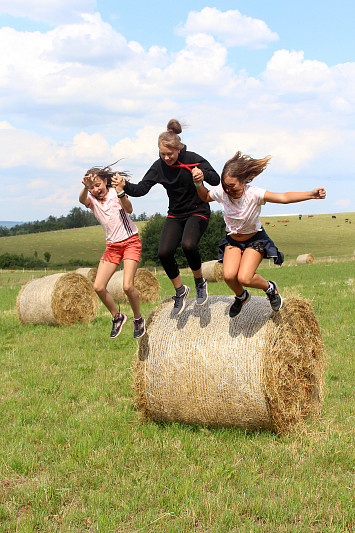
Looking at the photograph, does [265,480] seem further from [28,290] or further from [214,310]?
[28,290]

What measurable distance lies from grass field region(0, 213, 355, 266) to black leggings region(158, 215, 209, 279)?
64.3 m

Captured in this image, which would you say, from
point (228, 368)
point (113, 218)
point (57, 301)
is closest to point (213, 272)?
point (57, 301)

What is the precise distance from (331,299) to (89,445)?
44.8 feet

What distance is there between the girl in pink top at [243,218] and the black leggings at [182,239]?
1.27ft

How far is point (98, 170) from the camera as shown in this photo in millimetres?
7172

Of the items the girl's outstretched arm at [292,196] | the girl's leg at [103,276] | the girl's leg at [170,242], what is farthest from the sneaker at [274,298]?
the girl's leg at [103,276]

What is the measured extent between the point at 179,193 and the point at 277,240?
81260 mm

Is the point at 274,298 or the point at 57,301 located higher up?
the point at 274,298

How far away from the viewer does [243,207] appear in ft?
20.8

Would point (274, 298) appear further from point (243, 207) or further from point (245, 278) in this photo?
point (243, 207)

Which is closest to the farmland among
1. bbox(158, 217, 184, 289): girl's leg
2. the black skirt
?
bbox(158, 217, 184, 289): girl's leg

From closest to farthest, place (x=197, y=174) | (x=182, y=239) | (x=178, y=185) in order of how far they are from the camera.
Result: (x=197, y=174)
(x=182, y=239)
(x=178, y=185)

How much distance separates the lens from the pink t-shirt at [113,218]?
714cm

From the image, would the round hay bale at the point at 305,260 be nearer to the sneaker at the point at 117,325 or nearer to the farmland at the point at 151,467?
the farmland at the point at 151,467
